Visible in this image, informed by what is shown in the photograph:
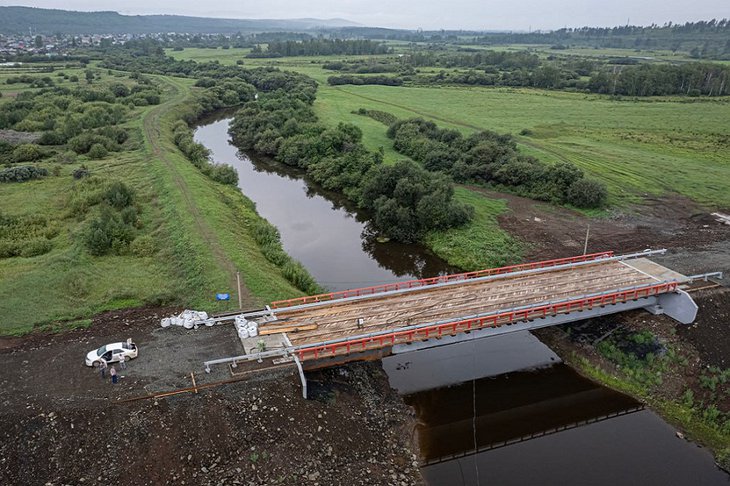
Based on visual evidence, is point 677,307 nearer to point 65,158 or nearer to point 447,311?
point 447,311

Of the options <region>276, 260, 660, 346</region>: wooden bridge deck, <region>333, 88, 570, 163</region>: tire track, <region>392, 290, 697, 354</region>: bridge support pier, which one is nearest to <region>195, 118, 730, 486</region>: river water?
<region>392, 290, 697, 354</region>: bridge support pier

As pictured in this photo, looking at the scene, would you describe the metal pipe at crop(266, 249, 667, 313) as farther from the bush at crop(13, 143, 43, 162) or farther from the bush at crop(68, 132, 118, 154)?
the bush at crop(13, 143, 43, 162)

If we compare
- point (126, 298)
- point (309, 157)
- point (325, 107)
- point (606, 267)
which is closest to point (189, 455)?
point (126, 298)

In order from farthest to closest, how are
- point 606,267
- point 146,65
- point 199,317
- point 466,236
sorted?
point 146,65
point 466,236
point 606,267
point 199,317

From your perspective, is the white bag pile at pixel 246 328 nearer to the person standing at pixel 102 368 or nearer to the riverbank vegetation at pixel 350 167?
the person standing at pixel 102 368

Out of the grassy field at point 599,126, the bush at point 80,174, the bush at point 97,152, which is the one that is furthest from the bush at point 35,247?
the grassy field at point 599,126

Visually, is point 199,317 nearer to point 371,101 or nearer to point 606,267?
point 606,267
